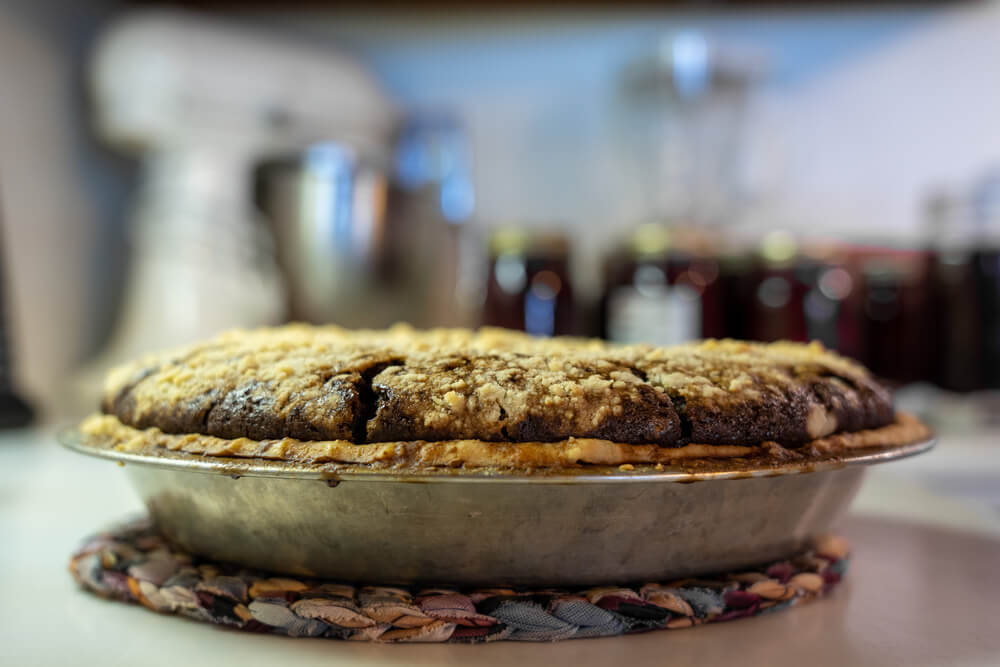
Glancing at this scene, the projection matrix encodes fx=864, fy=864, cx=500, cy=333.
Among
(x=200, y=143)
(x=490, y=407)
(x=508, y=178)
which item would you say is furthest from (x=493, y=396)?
(x=508, y=178)

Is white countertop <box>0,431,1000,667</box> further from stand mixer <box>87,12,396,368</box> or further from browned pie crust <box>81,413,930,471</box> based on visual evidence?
stand mixer <box>87,12,396,368</box>

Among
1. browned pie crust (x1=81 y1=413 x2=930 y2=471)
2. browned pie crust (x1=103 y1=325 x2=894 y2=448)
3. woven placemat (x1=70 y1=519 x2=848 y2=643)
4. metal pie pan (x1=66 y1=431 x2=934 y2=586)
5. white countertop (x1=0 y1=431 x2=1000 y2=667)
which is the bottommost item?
white countertop (x1=0 y1=431 x2=1000 y2=667)

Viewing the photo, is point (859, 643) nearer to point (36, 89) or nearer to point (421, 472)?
point (421, 472)

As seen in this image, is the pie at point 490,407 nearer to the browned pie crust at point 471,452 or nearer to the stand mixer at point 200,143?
the browned pie crust at point 471,452

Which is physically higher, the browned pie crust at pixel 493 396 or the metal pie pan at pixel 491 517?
the browned pie crust at pixel 493 396

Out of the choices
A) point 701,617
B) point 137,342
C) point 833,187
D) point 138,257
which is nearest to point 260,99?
point 138,257

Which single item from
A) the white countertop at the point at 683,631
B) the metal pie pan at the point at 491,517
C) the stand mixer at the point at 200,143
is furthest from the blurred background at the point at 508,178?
the metal pie pan at the point at 491,517

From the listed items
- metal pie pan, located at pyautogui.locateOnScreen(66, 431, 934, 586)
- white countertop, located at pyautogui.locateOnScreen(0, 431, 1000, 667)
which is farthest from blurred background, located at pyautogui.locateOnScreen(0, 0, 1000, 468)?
metal pie pan, located at pyautogui.locateOnScreen(66, 431, 934, 586)

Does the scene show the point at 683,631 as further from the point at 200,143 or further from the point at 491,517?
the point at 200,143
